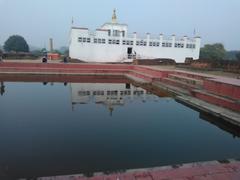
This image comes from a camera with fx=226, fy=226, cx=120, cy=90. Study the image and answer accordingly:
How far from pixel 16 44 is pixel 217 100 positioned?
63.0m

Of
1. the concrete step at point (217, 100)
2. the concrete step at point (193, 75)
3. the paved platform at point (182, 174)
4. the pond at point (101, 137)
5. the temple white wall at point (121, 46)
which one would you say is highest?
the temple white wall at point (121, 46)

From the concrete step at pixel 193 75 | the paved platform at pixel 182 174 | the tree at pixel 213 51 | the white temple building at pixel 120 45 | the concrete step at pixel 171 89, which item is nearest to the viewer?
the paved platform at pixel 182 174

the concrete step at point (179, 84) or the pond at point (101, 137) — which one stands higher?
the concrete step at point (179, 84)

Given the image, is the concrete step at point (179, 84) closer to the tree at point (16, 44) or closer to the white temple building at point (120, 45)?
the white temple building at point (120, 45)

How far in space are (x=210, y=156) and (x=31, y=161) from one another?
292 centimetres

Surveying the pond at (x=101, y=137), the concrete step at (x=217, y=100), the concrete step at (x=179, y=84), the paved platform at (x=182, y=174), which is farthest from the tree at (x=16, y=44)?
the paved platform at (x=182, y=174)

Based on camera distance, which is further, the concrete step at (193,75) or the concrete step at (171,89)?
the concrete step at (193,75)

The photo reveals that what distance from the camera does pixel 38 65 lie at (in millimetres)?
16484

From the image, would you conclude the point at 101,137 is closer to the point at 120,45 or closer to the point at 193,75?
the point at 193,75

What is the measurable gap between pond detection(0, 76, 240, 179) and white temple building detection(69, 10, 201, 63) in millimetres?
19465

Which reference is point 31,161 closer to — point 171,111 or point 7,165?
point 7,165

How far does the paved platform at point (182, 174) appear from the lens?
277 cm

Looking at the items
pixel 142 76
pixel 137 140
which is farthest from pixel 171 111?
pixel 142 76

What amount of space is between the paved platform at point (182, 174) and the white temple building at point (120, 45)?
24399mm
